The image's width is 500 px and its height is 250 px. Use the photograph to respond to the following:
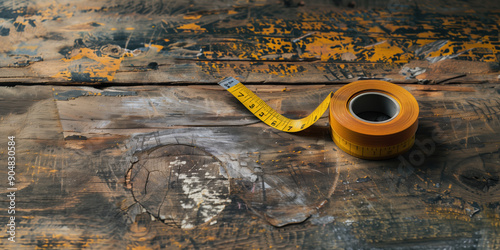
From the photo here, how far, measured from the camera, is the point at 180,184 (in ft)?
4.54

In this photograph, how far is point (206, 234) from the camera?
127 centimetres

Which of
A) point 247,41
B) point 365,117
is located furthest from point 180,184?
point 247,41

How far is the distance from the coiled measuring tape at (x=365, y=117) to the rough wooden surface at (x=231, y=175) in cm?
4

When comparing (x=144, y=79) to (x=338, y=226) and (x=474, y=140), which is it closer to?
(x=338, y=226)

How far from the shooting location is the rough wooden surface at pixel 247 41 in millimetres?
1788

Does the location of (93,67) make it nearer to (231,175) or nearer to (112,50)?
(112,50)

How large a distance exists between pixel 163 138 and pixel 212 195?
0.30 m

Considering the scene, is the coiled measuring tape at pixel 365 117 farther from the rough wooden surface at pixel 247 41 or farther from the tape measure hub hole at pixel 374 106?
the rough wooden surface at pixel 247 41

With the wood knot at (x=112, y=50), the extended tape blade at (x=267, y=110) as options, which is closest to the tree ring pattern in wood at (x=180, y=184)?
the extended tape blade at (x=267, y=110)

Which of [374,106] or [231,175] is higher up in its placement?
[374,106]

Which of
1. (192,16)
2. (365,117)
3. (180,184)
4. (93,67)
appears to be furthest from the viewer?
(192,16)

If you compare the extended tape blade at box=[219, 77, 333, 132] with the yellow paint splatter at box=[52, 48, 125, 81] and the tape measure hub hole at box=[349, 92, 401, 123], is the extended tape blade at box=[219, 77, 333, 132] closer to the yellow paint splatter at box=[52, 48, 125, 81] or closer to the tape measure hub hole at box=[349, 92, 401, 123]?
the tape measure hub hole at box=[349, 92, 401, 123]

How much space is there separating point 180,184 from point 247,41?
0.82m

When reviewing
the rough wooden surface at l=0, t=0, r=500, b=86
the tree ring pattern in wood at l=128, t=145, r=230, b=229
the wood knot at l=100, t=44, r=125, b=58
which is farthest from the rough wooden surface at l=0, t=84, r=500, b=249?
the wood knot at l=100, t=44, r=125, b=58
